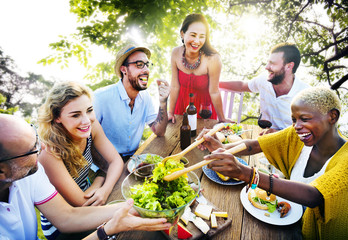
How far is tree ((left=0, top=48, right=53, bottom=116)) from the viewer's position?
20.2ft

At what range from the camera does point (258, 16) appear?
18.8 feet

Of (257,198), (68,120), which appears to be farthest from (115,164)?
(257,198)

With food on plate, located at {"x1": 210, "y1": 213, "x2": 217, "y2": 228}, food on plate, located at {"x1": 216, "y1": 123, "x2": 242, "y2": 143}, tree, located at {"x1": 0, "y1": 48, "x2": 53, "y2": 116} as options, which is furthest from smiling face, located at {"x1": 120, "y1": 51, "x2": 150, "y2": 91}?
tree, located at {"x1": 0, "y1": 48, "x2": 53, "y2": 116}

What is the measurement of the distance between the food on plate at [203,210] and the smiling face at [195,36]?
259 centimetres

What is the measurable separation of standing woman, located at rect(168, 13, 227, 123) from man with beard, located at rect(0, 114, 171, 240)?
5.96ft

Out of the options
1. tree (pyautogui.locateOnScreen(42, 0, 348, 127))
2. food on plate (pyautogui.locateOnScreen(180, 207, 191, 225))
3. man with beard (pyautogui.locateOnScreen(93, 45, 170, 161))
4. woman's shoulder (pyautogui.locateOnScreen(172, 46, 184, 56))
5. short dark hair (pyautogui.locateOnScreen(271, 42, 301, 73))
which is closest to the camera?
food on plate (pyautogui.locateOnScreen(180, 207, 191, 225))

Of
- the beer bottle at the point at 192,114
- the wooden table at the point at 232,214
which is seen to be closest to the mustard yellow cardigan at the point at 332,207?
the wooden table at the point at 232,214

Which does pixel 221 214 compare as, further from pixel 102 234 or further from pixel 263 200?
pixel 102 234

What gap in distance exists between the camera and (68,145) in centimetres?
191

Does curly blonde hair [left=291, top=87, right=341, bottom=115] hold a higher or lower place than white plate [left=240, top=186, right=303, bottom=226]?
higher

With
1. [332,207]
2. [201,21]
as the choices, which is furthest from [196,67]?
[332,207]

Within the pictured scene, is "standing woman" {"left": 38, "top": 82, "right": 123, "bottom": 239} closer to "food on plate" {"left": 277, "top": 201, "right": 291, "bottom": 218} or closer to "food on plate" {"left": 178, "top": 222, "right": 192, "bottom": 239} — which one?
"food on plate" {"left": 178, "top": 222, "right": 192, "bottom": 239}

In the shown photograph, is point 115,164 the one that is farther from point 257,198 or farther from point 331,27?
point 331,27

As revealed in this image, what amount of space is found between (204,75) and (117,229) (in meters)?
2.96
